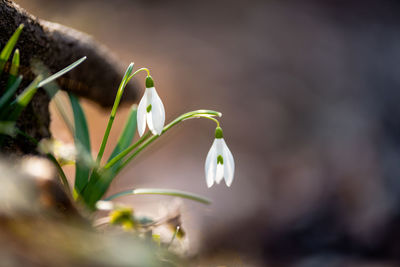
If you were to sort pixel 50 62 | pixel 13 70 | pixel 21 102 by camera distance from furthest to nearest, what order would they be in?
pixel 50 62, pixel 13 70, pixel 21 102

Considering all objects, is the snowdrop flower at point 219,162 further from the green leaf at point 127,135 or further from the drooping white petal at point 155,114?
the green leaf at point 127,135

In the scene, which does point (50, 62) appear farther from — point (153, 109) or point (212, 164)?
point (212, 164)

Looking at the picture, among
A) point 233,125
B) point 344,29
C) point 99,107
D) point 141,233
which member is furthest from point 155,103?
point 344,29

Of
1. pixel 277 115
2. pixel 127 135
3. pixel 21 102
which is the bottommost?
pixel 21 102

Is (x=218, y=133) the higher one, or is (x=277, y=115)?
(x=277, y=115)

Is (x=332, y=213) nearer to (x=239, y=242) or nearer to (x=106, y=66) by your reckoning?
(x=239, y=242)

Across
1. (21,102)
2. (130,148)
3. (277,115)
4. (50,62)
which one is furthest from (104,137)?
(277,115)
